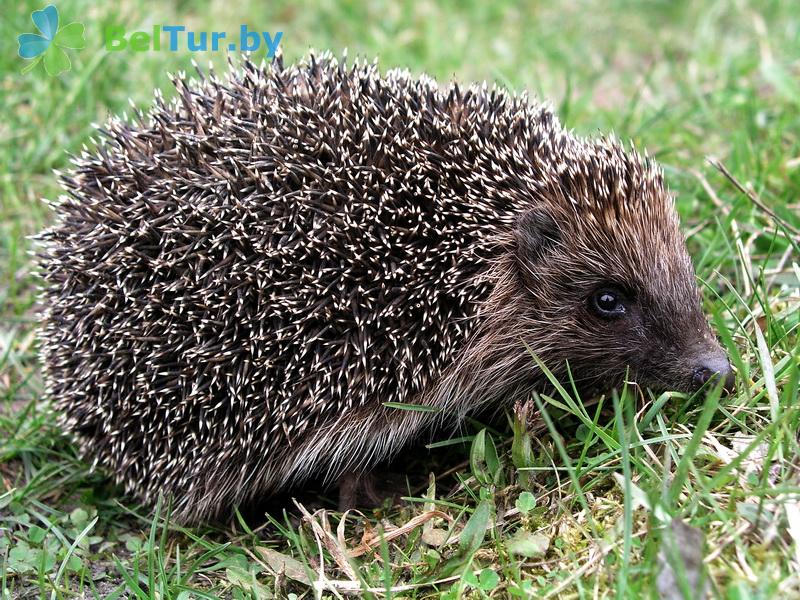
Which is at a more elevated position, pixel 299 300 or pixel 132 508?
pixel 299 300

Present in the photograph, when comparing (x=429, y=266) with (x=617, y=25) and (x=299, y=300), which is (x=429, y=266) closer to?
(x=299, y=300)

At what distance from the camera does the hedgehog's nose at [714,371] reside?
4184 millimetres

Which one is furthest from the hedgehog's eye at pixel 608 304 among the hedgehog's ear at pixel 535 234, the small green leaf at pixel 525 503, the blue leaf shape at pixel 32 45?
the blue leaf shape at pixel 32 45

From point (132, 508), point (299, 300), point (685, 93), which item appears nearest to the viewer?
point (299, 300)

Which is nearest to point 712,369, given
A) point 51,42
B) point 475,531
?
point 475,531

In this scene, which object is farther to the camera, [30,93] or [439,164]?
[30,93]

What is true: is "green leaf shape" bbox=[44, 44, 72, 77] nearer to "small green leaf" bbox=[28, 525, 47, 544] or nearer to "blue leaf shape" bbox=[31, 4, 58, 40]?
"blue leaf shape" bbox=[31, 4, 58, 40]

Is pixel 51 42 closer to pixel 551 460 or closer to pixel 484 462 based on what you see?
pixel 484 462

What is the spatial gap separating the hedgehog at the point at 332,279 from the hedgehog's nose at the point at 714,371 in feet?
0.04

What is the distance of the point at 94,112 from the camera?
24.0 ft

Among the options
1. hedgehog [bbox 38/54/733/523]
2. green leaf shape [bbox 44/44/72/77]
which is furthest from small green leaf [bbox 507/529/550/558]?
green leaf shape [bbox 44/44/72/77]

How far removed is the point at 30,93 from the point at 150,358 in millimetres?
4040

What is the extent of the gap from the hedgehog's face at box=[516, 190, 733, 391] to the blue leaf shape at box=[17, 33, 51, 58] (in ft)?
13.9

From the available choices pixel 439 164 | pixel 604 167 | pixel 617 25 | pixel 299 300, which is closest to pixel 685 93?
pixel 617 25
